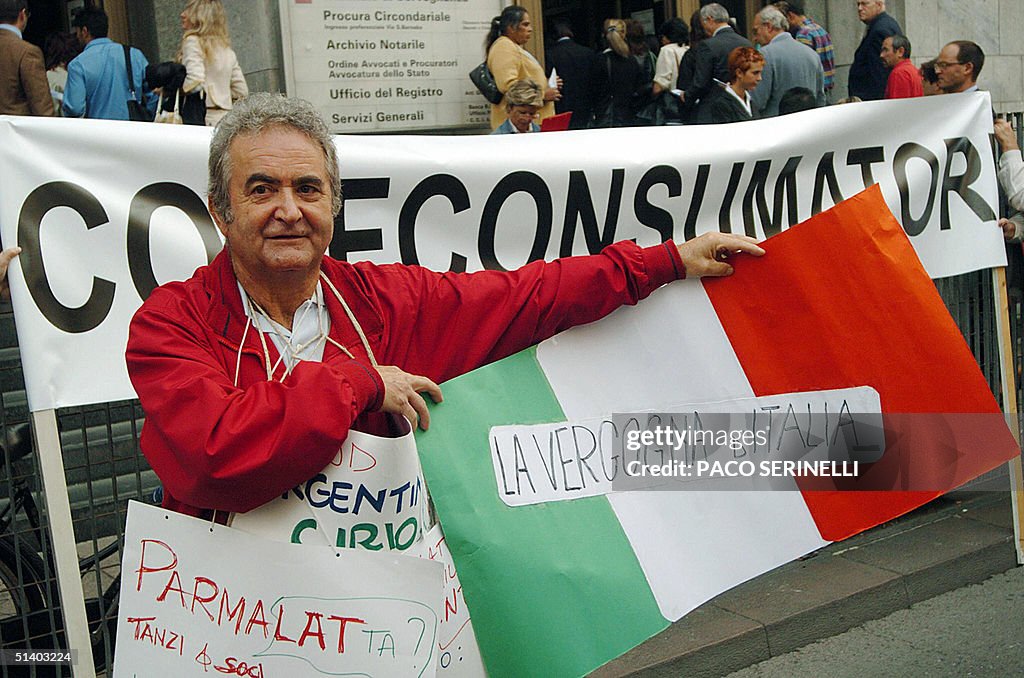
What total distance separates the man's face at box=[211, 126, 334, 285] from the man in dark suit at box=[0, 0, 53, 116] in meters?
5.18

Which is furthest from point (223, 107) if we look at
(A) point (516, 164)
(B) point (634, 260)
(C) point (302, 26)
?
(B) point (634, 260)

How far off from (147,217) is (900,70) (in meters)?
7.67

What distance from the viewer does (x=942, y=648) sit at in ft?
14.5

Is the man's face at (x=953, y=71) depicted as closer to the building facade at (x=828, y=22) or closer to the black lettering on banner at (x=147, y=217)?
the black lettering on banner at (x=147, y=217)

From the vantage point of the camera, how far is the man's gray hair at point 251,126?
7.54 feet

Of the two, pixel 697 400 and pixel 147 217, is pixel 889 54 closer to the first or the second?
pixel 697 400

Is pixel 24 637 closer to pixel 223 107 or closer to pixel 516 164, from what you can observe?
pixel 516 164

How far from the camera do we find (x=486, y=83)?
8922 millimetres

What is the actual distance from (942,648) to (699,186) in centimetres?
210

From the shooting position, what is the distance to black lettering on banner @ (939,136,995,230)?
4348 millimetres

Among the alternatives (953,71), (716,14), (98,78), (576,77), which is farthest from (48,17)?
(953,71)

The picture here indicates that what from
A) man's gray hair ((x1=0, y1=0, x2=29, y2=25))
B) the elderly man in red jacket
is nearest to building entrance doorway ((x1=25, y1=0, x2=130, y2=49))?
man's gray hair ((x1=0, y1=0, x2=29, y2=25))

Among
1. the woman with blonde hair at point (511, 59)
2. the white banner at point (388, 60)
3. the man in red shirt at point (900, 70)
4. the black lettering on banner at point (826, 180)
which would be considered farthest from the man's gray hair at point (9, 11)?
the man in red shirt at point (900, 70)

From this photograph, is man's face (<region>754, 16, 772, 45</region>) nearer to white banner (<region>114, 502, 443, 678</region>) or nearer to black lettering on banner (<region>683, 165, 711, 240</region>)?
black lettering on banner (<region>683, 165, 711, 240</region>)
